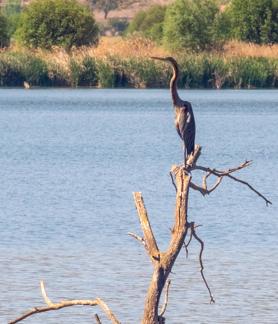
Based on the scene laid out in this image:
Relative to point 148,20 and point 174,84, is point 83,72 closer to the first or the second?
point 148,20

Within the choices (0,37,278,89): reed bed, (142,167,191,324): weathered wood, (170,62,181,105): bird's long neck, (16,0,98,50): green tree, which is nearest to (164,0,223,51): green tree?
(16,0,98,50): green tree

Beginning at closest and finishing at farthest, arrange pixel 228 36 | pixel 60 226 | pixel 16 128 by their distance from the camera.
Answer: pixel 60 226, pixel 16 128, pixel 228 36

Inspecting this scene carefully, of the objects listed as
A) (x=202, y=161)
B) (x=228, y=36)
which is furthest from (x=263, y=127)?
(x=228, y=36)

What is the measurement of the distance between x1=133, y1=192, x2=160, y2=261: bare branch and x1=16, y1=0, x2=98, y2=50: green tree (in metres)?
55.2

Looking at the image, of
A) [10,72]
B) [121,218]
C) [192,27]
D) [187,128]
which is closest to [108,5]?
[192,27]

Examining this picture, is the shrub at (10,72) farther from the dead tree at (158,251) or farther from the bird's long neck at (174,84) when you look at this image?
the dead tree at (158,251)

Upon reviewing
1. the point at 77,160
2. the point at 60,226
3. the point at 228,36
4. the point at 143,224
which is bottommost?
the point at 228,36

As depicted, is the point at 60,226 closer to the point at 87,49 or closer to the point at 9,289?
the point at 9,289

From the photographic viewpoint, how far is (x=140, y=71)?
54.4 metres

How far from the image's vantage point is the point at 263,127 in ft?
A: 139

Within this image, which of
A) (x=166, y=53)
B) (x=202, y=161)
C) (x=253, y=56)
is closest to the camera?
(x=202, y=161)

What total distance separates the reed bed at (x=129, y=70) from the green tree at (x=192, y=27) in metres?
4.94

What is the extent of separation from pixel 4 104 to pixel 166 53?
12.2 metres

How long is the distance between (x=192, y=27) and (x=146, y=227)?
55.4 m
